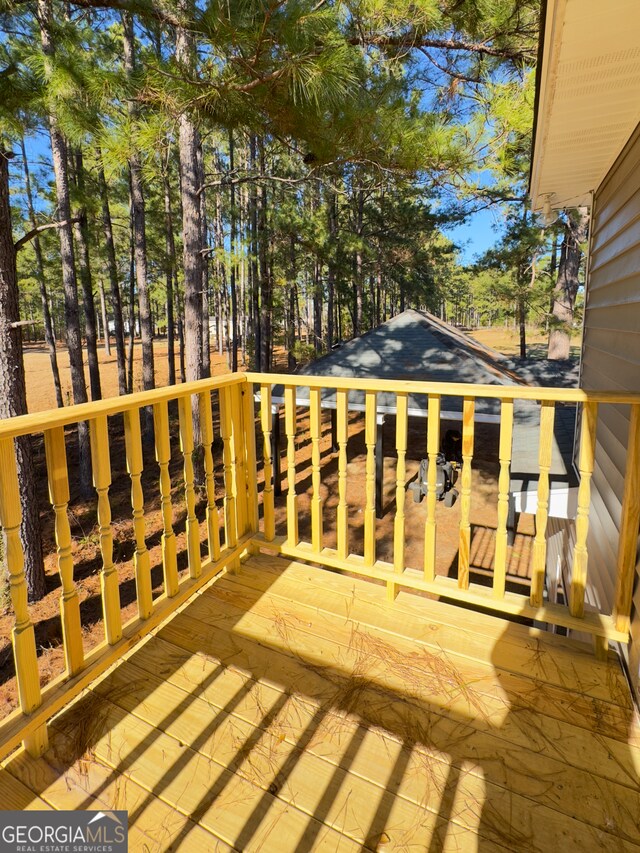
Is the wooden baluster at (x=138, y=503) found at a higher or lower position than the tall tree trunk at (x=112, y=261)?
lower

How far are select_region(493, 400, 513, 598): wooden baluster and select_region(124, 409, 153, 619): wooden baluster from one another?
1361mm

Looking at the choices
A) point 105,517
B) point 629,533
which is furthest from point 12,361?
point 629,533

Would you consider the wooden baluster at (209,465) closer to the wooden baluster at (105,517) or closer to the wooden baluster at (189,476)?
the wooden baluster at (189,476)

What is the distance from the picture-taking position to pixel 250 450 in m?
2.55

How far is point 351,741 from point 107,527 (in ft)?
3.47

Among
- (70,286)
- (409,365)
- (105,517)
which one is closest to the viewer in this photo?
(105,517)

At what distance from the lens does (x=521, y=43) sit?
410 cm

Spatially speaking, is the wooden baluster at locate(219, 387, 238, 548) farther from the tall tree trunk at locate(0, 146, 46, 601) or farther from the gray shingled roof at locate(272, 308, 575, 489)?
the gray shingled roof at locate(272, 308, 575, 489)

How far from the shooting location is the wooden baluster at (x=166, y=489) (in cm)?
185

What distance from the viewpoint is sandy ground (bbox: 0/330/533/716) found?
549 cm

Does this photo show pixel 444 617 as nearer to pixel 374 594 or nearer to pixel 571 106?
pixel 374 594

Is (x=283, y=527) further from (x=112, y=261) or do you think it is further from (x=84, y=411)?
(x=112, y=261)

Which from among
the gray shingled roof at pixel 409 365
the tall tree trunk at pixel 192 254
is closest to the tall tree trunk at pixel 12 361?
the tall tree trunk at pixel 192 254

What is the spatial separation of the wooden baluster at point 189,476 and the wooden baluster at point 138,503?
0.19m
